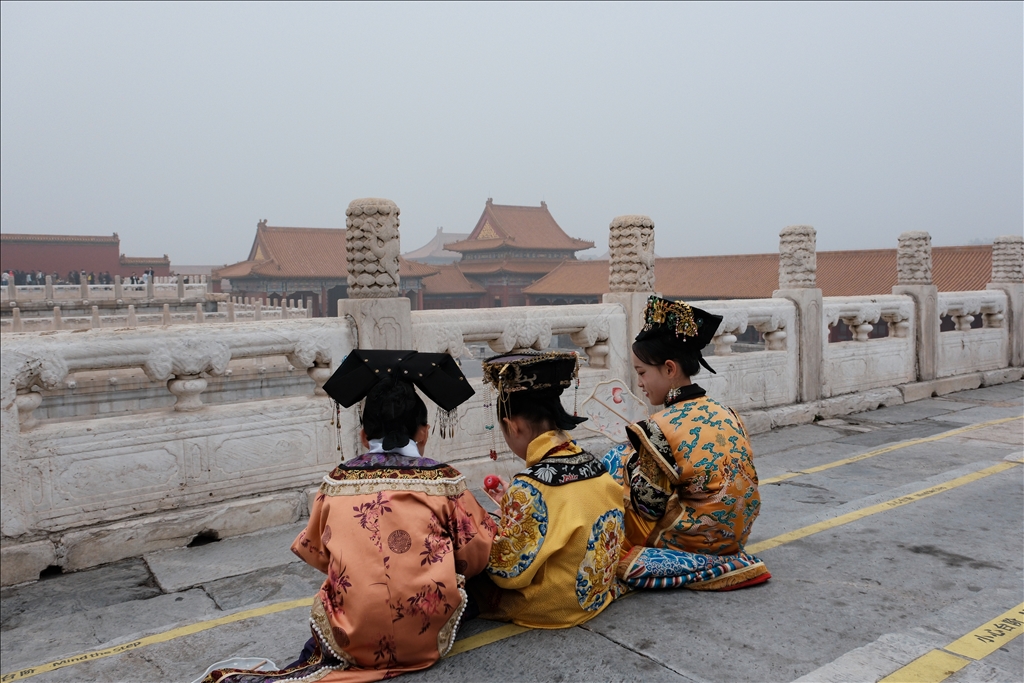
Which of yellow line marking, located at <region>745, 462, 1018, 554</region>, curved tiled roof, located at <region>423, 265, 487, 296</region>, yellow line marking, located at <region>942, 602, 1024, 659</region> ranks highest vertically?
curved tiled roof, located at <region>423, 265, 487, 296</region>

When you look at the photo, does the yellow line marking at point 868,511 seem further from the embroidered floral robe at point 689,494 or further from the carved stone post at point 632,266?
the carved stone post at point 632,266

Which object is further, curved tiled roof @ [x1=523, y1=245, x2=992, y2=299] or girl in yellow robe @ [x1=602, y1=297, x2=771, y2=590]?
curved tiled roof @ [x1=523, y1=245, x2=992, y2=299]

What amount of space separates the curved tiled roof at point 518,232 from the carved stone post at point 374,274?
91.3 feet

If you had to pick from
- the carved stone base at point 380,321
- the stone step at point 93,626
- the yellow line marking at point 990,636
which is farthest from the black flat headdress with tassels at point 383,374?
the carved stone base at point 380,321

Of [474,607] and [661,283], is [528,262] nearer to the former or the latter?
[661,283]

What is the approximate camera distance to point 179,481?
373 centimetres

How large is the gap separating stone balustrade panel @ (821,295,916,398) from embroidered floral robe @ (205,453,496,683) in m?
5.30

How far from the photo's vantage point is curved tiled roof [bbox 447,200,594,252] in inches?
1282

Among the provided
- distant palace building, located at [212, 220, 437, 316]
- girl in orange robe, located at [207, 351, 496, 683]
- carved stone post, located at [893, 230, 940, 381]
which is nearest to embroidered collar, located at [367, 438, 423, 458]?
girl in orange robe, located at [207, 351, 496, 683]

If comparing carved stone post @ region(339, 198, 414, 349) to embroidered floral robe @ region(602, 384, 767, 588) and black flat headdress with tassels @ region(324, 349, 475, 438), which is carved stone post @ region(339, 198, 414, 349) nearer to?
embroidered floral robe @ region(602, 384, 767, 588)

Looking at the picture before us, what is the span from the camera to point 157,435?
3670mm

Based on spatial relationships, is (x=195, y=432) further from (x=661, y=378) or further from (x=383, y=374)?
(x=661, y=378)

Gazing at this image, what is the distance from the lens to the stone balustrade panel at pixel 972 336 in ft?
25.6

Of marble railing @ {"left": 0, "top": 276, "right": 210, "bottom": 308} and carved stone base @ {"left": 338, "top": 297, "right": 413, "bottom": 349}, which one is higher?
marble railing @ {"left": 0, "top": 276, "right": 210, "bottom": 308}
